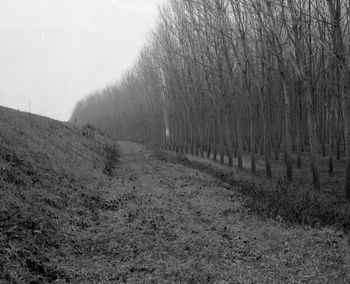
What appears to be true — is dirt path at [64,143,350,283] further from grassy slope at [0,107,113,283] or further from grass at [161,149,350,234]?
grass at [161,149,350,234]

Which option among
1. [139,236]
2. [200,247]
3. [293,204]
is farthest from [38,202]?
[293,204]

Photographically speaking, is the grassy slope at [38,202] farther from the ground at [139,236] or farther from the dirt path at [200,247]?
the dirt path at [200,247]

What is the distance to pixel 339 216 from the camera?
386 inches

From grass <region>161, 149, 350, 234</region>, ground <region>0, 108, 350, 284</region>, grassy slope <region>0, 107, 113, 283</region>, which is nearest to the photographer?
grassy slope <region>0, 107, 113, 283</region>

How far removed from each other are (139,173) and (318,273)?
11.7 metres

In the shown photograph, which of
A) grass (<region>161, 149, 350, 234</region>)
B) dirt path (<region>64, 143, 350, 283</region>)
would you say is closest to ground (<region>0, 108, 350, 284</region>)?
dirt path (<region>64, 143, 350, 283</region>)

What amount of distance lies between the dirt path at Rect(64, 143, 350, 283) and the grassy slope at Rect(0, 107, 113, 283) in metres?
0.51

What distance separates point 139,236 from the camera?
761cm

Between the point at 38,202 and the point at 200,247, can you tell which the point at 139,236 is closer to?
the point at 200,247

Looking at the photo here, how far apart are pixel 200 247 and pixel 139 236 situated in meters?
1.38

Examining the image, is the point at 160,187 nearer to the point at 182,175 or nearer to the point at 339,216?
the point at 182,175

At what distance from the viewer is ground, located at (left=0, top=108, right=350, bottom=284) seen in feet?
19.0

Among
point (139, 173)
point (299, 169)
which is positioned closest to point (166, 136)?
point (299, 169)

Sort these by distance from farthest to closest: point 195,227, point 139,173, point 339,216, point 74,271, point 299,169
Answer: point 299,169
point 139,173
point 339,216
point 195,227
point 74,271
